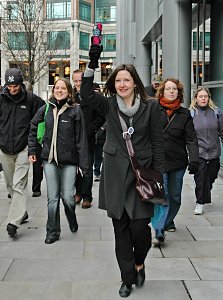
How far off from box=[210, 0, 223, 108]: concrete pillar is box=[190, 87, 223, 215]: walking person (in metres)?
4.55

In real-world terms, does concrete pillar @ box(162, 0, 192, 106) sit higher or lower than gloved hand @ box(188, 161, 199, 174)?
higher

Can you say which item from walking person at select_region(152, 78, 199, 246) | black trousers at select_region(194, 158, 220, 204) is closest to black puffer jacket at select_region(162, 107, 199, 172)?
walking person at select_region(152, 78, 199, 246)

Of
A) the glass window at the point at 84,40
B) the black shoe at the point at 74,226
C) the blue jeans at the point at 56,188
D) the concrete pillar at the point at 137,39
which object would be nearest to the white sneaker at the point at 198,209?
the black shoe at the point at 74,226

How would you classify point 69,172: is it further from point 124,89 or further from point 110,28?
point 110,28

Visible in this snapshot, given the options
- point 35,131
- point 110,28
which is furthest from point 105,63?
point 35,131

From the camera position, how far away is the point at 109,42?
7725cm

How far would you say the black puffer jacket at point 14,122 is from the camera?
20.5ft

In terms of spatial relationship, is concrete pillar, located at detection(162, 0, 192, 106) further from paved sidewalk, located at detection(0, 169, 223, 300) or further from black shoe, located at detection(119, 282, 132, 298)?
black shoe, located at detection(119, 282, 132, 298)

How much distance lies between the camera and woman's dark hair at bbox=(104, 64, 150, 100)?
4165 millimetres

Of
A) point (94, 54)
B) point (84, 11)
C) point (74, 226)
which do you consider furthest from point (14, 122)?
point (84, 11)

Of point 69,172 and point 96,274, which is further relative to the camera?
point 69,172

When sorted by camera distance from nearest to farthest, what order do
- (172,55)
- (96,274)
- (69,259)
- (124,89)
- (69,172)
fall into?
1. (124,89)
2. (96,274)
3. (69,259)
4. (69,172)
5. (172,55)

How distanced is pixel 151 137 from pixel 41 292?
1.66 metres

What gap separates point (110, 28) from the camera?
76438mm
